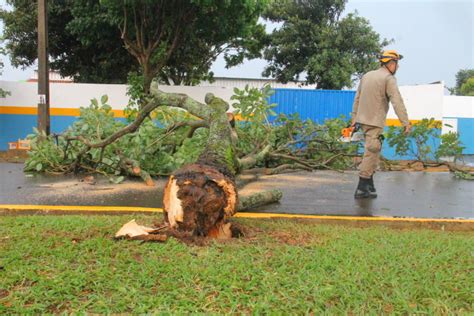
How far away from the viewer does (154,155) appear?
6410mm

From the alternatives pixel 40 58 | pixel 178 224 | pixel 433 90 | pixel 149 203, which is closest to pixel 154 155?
pixel 149 203

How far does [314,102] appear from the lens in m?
15.2

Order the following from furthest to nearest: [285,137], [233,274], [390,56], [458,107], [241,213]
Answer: [458,107]
[285,137]
[390,56]
[241,213]
[233,274]

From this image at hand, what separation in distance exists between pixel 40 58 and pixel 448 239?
10497mm

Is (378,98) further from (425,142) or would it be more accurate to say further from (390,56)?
(425,142)

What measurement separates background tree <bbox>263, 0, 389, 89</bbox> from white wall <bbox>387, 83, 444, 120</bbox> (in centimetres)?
394

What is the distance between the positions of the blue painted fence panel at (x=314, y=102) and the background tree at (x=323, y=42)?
13.9ft

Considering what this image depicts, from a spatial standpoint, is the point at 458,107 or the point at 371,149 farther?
the point at 458,107

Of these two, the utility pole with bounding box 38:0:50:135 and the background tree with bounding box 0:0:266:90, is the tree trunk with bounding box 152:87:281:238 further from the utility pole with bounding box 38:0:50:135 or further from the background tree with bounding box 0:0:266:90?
the background tree with bounding box 0:0:266:90

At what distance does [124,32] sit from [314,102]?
6.58m

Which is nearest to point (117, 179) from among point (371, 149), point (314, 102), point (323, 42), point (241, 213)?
point (241, 213)

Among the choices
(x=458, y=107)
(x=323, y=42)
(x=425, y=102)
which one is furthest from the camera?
Answer: (x=458, y=107)

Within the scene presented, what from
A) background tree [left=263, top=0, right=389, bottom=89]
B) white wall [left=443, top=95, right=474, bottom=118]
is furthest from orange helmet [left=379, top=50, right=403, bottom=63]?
white wall [left=443, top=95, right=474, bottom=118]

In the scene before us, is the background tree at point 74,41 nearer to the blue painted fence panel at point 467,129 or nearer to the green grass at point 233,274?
the green grass at point 233,274
